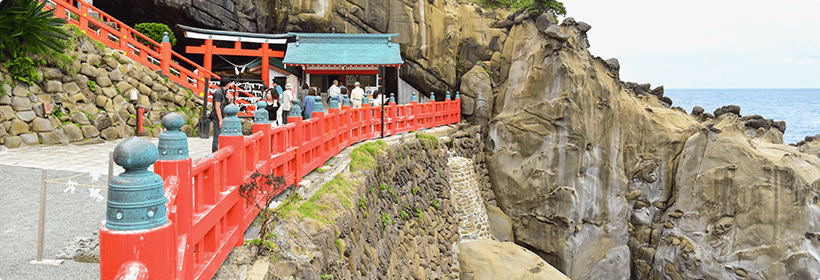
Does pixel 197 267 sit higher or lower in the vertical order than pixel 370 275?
higher

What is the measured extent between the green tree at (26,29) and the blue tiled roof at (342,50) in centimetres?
954

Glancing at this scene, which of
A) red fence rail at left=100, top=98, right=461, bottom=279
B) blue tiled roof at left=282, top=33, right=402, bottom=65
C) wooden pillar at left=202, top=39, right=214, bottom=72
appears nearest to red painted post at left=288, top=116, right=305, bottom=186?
red fence rail at left=100, top=98, right=461, bottom=279

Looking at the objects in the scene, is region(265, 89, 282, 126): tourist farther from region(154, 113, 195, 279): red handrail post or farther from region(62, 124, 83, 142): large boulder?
region(154, 113, 195, 279): red handrail post

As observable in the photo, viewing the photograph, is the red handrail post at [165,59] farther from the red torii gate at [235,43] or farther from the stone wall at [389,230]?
the stone wall at [389,230]

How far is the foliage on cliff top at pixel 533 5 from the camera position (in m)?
20.1

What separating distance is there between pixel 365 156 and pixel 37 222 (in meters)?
5.14

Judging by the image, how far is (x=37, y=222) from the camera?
20.0 ft

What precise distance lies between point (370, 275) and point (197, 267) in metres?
3.81

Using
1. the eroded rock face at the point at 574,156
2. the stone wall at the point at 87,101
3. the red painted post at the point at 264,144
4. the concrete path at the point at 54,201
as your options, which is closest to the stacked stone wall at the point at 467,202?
the eroded rock face at the point at 574,156

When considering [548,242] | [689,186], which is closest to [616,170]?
[689,186]

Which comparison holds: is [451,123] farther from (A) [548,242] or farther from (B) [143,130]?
(B) [143,130]

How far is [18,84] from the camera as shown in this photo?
10.8 metres

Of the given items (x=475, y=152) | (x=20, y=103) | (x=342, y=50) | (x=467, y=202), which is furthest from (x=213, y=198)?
(x=342, y=50)

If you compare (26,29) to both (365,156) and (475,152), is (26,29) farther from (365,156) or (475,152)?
(475,152)
